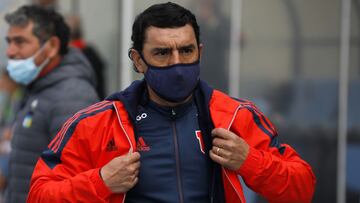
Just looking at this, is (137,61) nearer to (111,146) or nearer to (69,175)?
(111,146)

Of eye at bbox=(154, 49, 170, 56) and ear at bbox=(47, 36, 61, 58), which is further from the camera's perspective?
ear at bbox=(47, 36, 61, 58)

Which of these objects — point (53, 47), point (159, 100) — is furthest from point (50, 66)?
point (159, 100)

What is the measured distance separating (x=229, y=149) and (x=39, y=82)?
1.53 metres

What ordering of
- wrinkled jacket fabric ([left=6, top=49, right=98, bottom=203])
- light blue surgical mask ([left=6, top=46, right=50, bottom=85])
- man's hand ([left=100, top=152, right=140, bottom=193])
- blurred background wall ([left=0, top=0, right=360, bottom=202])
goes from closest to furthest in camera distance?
1. man's hand ([left=100, top=152, right=140, bottom=193])
2. wrinkled jacket fabric ([left=6, top=49, right=98, bottom=203])
3. light blue surgical mask ([left=6, top=46, right=50, bottom=85])
4. blurred background wall ([left=0, top=0, right=360, bottom=202])

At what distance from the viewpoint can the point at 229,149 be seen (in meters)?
2.76

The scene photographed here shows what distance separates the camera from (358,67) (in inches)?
268

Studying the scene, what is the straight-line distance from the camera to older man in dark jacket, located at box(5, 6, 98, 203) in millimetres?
3793

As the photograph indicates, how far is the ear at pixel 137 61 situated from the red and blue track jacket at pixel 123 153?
3.6 inches

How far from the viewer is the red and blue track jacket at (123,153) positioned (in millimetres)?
2781

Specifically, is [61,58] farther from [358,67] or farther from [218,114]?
[358,67]

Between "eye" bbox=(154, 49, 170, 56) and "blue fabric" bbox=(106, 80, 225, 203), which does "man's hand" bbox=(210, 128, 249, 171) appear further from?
"eye" bbox=(154, 49, 170, 56)

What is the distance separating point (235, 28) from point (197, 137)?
13.3 ft

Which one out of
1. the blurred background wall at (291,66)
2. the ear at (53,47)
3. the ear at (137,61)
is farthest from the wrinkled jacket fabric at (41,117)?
the blurred background wall at (291,66)

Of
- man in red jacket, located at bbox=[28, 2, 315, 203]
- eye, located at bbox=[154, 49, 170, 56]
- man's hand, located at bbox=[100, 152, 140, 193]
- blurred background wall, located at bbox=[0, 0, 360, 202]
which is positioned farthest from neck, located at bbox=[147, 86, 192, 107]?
blurred background wall, located at bbox=[0, 0, 360, 202]
